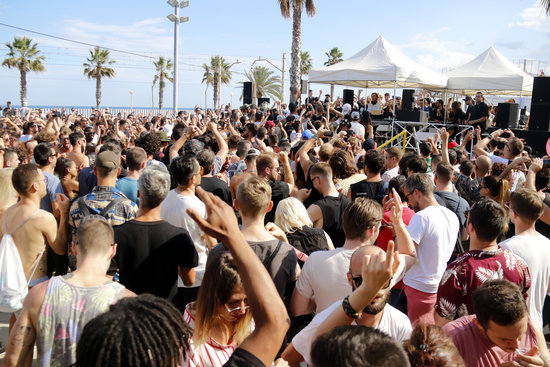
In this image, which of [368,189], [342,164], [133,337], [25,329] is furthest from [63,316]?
[342,164]

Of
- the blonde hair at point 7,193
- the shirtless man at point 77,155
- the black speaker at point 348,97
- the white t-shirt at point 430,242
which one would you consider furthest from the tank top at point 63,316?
the black speaker at point 348,97

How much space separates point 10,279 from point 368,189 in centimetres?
358

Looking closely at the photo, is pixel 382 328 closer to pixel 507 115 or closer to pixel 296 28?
pixel 507 115

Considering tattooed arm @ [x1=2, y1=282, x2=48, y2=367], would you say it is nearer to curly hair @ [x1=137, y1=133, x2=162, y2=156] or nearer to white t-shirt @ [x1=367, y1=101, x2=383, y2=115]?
curly hair @ [x1=137, y1=133, x2=162, y2=156]

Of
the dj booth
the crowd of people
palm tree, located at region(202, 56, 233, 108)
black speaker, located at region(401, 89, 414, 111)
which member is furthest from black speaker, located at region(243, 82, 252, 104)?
palm tree, located at region(202, 56, 233, 108)

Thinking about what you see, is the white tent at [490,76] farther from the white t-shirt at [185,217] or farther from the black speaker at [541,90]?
the white t-shirt at [185,217]

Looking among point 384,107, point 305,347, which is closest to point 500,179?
point 305,347

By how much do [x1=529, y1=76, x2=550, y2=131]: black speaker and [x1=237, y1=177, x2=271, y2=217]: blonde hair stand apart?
12.5m

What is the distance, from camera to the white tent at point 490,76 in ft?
51.4

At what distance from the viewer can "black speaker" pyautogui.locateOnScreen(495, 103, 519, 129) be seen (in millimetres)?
14055

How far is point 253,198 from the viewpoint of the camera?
3.01m

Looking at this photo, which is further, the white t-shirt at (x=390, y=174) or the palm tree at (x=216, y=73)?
the palm tree at (x=216, y=73)

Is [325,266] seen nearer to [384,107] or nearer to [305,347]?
[305,347]

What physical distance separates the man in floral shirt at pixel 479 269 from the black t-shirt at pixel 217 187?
261 cm
